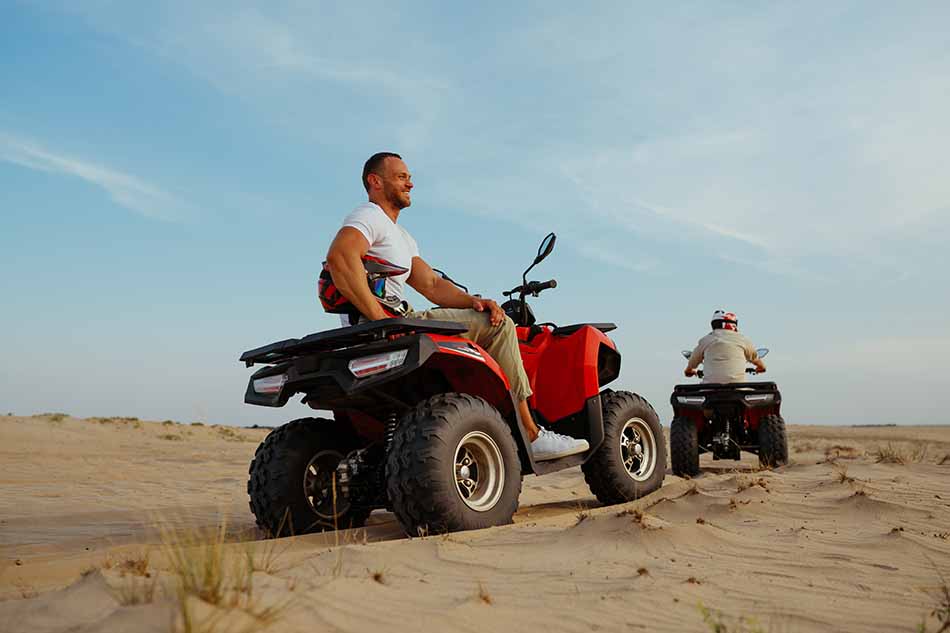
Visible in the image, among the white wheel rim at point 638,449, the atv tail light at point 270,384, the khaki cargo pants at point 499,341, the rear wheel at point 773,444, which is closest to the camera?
the atv tail light at point 270,384

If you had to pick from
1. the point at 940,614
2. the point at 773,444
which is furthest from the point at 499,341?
the point at 773,444

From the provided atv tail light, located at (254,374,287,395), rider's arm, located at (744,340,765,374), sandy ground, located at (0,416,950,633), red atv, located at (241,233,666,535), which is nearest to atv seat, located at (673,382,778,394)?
rider's arm, located at (744,340,765,374)

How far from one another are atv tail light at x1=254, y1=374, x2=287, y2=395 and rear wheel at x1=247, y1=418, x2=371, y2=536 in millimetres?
370

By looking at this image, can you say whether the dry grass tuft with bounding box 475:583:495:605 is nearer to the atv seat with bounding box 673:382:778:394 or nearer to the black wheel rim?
the black wheel rim

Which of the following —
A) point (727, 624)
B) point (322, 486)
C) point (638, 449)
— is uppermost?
point (638, 449)

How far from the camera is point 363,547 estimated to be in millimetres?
3719

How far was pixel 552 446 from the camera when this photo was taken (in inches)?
216

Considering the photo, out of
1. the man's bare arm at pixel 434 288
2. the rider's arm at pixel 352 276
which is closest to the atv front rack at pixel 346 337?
the rider's arm at pixel 352 276

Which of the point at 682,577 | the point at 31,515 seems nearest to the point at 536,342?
the point at 682,577

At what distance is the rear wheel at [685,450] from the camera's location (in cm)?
980

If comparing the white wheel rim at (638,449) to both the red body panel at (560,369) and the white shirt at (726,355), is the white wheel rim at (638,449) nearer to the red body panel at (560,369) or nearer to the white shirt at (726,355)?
the red body panel at (560,369)

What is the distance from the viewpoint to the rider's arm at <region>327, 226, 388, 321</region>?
4660 mm

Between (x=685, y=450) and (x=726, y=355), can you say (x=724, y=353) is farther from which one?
(x=685, y=450)

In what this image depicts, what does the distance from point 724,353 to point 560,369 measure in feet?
16.8
